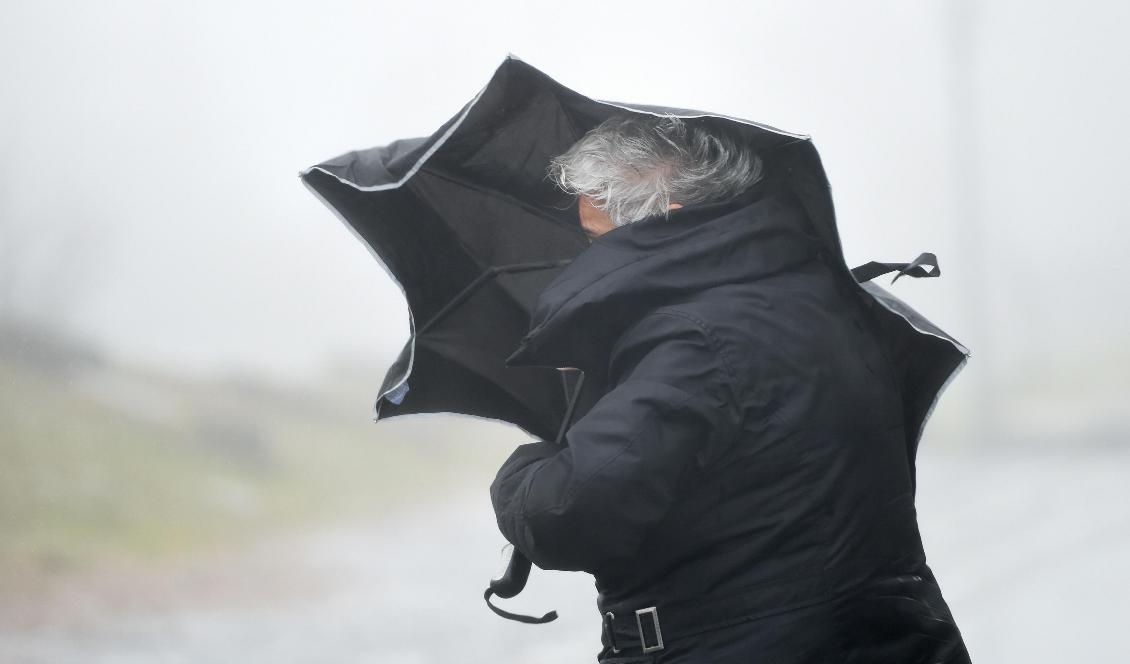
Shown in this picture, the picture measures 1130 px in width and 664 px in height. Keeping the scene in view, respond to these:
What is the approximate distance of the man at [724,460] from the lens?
105cm

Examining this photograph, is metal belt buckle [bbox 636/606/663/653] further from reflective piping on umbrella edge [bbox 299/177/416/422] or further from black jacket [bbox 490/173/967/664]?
reflective piping on umbrella edge [bbox 299/177/416/422]

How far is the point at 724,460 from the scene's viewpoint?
3.60 feet

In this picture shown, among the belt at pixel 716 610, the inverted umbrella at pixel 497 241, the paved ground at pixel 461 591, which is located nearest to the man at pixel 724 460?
the belt at pixel 716 610

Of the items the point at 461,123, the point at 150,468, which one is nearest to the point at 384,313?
the point at 150,468

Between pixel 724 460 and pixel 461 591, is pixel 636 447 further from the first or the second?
pixel 461 591

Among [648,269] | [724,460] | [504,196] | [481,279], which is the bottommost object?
[724,460]

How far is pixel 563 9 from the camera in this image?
2.27 meters

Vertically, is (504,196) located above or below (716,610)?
above

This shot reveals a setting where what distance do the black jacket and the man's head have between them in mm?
66

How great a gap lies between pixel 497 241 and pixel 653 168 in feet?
1.34

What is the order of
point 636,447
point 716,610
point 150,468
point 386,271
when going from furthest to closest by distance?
point 150,468
point 386,271
point 716,610
point 636,447

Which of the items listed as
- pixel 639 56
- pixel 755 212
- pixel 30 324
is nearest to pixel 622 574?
pixel 755 212

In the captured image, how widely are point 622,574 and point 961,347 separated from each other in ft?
1.87

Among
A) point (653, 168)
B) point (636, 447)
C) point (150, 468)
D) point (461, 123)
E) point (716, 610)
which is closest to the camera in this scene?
point (636, 447)
